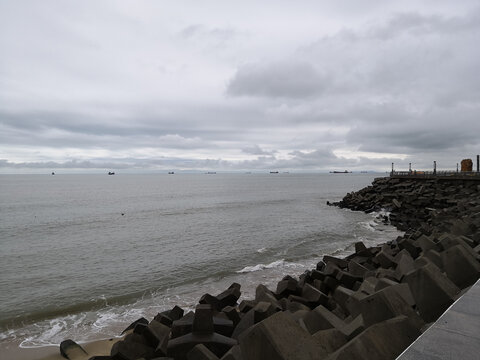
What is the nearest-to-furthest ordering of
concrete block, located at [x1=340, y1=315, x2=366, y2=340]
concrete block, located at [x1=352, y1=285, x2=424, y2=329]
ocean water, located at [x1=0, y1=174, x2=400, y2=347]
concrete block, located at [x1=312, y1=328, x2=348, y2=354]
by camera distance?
concrete block, located at [x1=312, y1=328, x2=348, y2=354], concrete block, located at [x1=340, y1=315, x2=366, y2=340], concrete block, located at [x1=352, y1=285, x2=424, y2=329], ocean water, located at [x1=0, y1=174, x2=400, y2=347]

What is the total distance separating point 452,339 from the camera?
9.61ft

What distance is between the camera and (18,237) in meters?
23.0

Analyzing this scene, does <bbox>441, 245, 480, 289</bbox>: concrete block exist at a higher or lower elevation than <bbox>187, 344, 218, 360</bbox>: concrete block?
higher

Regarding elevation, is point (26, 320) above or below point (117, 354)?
below

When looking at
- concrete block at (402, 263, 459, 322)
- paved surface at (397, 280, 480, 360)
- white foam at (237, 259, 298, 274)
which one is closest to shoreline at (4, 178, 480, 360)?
concrete block at (402, 263, 459, 322)

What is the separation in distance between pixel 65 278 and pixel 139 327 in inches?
348

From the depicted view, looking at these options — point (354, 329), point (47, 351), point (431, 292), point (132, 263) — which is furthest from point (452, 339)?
point (132, 263)

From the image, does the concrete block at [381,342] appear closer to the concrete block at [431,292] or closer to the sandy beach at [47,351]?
the concrete block at [431,292]

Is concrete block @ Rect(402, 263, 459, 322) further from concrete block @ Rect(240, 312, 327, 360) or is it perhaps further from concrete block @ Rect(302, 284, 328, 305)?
concrete block @ Rect(302, 284, 328, 305)

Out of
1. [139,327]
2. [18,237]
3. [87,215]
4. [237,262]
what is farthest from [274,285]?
[87,215]

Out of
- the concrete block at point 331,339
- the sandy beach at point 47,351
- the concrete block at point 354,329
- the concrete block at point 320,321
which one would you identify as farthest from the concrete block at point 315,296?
the sandy beach at point 47,351

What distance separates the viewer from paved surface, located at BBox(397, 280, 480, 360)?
8.71 feet

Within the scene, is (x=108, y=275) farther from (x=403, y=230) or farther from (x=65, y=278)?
(x=403, y=230)

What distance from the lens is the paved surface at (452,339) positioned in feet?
8.71
